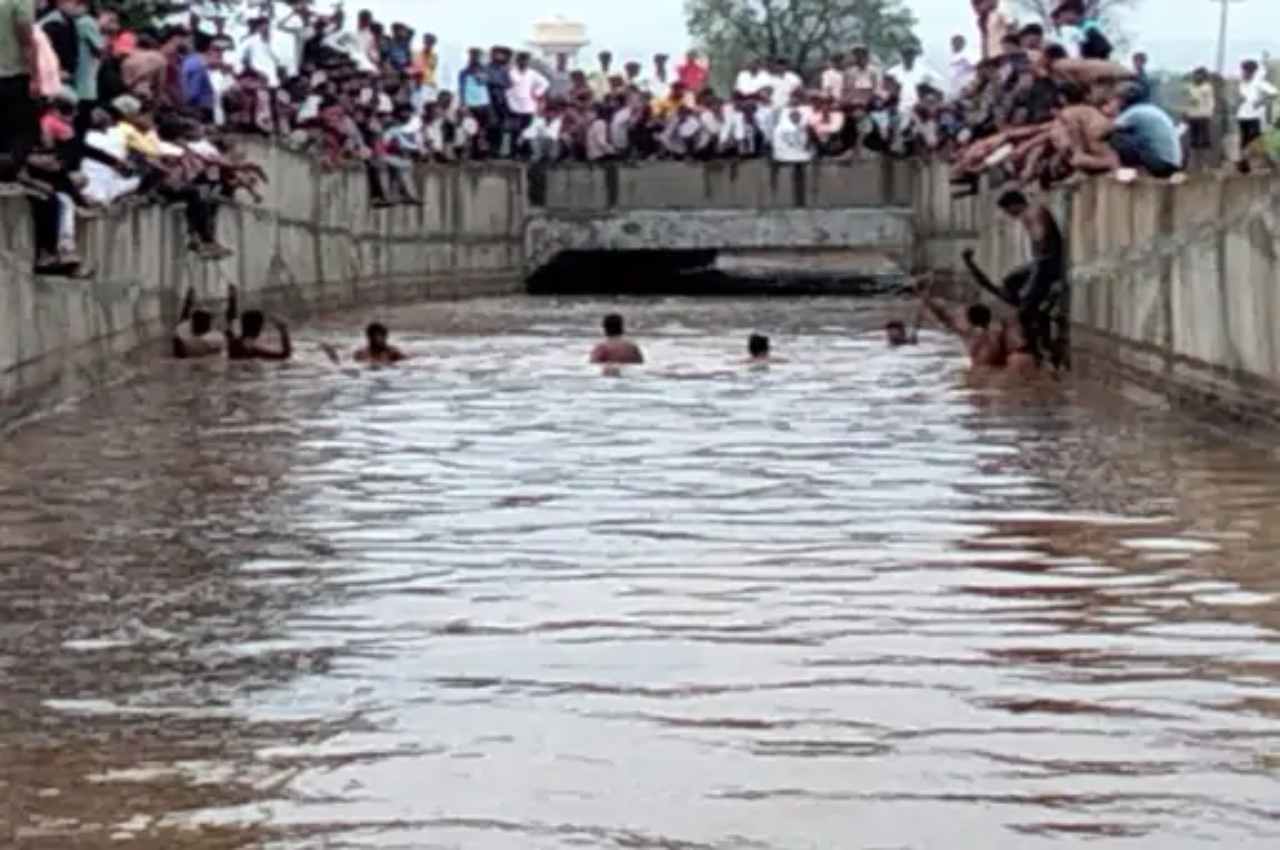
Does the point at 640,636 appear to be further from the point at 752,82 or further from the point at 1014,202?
the point at 752,82

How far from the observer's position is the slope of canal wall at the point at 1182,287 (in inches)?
769

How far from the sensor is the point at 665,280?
58.4 meters

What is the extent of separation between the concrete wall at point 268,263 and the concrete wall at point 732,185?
3.63 feet

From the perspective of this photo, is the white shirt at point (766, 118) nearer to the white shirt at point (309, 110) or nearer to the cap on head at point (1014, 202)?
the white shirt at point (309, 110)

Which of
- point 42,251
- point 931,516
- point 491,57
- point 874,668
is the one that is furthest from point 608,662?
point 491,57

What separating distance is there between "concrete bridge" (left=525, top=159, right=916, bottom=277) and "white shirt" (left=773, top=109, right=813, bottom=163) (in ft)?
0.48

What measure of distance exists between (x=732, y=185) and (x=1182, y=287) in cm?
2912

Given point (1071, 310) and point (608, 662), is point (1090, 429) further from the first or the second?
point (608, 662)

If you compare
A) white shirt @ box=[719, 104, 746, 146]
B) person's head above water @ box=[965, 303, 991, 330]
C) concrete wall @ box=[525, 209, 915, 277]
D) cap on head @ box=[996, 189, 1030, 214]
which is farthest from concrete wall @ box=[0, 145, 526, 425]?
cap on head @ box=[996, 189, 1030, 214]

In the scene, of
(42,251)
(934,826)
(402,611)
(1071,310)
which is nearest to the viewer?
(934,826)

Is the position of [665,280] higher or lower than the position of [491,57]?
lower

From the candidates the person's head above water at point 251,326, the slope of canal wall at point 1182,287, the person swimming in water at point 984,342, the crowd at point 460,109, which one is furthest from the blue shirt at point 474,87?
the slope of canal wall at point 1182,287

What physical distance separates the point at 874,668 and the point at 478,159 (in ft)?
131

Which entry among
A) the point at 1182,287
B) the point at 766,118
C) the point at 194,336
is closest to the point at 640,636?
the point at 1182,287
